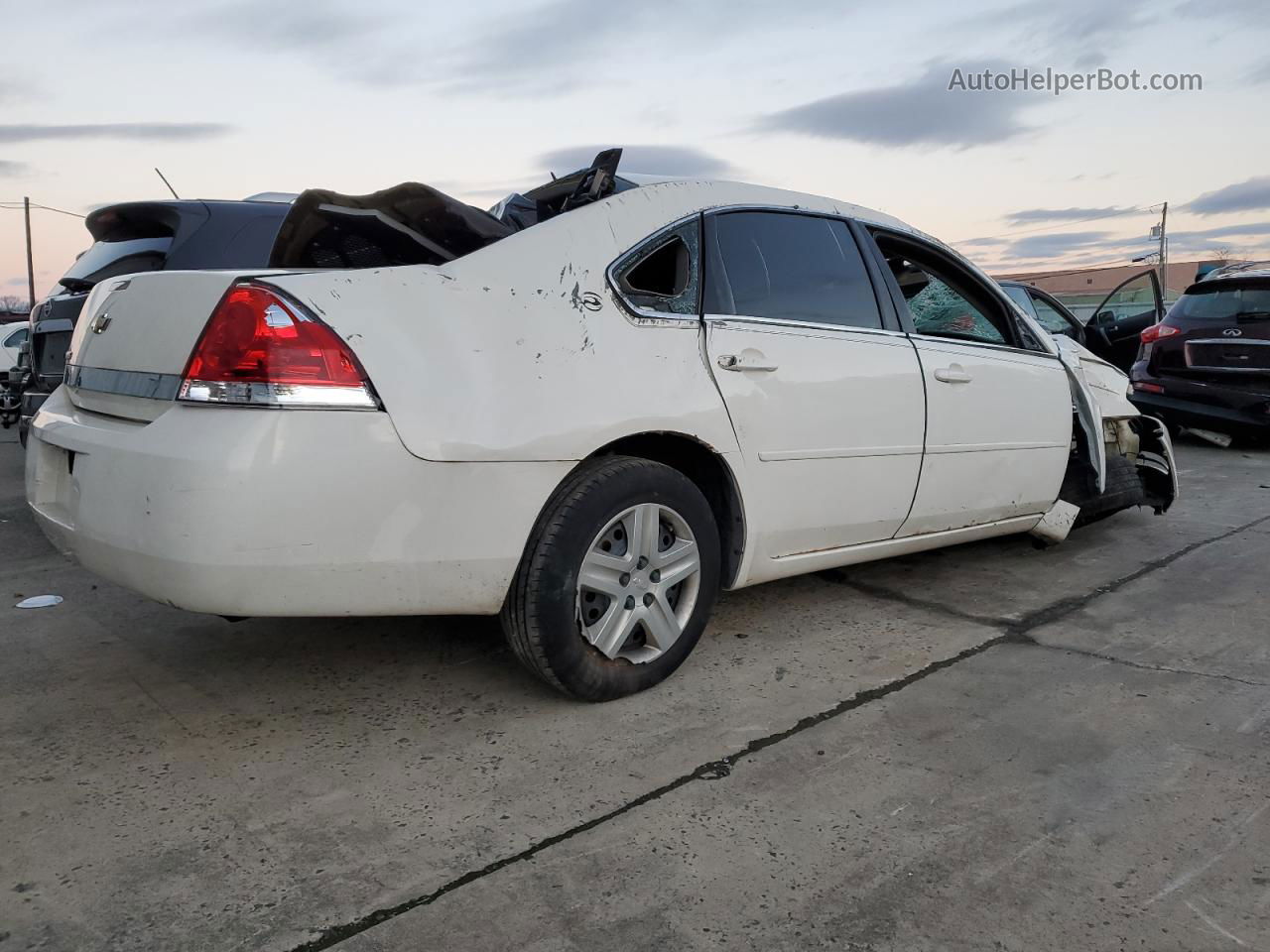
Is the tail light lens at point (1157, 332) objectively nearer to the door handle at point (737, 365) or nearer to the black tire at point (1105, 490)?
the black tire at point (1105, 490)

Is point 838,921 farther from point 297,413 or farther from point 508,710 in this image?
point 297,413

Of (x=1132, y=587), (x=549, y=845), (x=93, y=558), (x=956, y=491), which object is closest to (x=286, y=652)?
(x=93, y=558)

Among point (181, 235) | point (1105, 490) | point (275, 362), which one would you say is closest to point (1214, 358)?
point (1105, 490)

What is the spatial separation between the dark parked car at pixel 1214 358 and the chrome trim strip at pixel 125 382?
861 centimetres

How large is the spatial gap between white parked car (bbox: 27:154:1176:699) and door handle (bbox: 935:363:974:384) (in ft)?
0.05

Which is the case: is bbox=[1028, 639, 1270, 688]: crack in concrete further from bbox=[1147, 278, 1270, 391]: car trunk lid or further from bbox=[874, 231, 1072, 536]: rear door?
bbox=[1147, 278, 1270, 391]: car trunk lid

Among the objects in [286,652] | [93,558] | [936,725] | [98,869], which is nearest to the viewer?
[98,869]

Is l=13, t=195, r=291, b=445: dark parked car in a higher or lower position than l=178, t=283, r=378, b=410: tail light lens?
higher

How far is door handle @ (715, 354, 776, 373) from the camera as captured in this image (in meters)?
3.20

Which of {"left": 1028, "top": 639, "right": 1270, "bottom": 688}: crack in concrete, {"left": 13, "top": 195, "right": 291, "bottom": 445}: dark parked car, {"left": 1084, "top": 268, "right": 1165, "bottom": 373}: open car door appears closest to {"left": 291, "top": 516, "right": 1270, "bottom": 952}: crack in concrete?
{"left": 1028, "top": 639, "right": 1270, "bottom": 688}: crack in concrete

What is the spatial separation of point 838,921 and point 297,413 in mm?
1630

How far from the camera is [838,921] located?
2.03 metres

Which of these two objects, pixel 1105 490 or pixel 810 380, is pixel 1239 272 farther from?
pixel 810 380

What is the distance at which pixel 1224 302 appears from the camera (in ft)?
29.0
